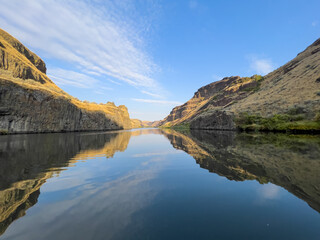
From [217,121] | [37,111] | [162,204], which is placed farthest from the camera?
[217,121]

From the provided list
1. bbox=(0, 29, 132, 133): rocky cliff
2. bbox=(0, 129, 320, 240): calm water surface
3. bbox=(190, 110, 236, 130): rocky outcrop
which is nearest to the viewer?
bbox=(0, 129, 320, 240): calm water surface

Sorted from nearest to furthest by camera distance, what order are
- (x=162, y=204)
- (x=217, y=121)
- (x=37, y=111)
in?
(x=162, y=204), (x=37, y=111), (x=217, y=121)

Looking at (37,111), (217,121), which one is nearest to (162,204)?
(37,111)

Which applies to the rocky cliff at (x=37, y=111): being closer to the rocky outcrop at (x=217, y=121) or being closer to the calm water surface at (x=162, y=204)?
the calm water surface at (x=162, y=204)

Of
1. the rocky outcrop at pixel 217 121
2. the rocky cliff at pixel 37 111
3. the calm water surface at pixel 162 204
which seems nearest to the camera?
the calm water surface at pixel 162 204

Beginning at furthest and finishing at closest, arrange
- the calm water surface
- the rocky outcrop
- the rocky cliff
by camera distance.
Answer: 1. the rocky outcrop
2. the rocky cliff
3. the calm water surface

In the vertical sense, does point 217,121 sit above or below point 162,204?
above

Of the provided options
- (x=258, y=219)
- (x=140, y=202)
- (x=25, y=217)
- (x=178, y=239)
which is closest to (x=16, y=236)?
(x=25, y=217)

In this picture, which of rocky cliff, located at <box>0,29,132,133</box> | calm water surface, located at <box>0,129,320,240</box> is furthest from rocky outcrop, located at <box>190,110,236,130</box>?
calm water surface, located at <box>0,129,320,240</box>

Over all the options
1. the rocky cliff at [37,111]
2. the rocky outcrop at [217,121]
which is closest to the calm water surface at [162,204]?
the rocky cliff at [37,111]

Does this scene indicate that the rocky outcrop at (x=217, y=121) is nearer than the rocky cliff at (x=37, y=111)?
No

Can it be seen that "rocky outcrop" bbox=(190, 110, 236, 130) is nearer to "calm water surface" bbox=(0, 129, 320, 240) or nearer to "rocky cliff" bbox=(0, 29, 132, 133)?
"rocky cliff" bbox=(0, 29, 132, 133)

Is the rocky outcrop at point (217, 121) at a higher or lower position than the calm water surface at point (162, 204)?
higher

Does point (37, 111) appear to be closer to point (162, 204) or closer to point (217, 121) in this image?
point (162, 204)
